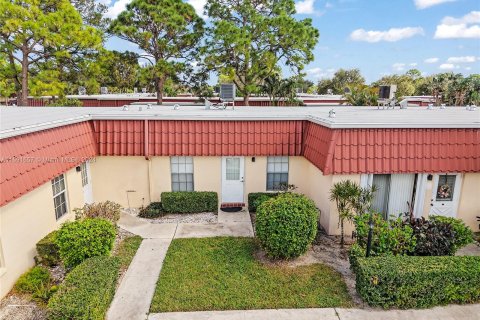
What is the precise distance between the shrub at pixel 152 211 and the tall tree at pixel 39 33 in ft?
58.2

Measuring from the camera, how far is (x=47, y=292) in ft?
21.5

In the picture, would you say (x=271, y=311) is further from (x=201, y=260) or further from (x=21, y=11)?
(x=21, y=11)

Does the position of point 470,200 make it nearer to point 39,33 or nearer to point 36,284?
point 36,284

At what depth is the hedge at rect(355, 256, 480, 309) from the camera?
20.5 feet

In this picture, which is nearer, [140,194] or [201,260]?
[201,260]

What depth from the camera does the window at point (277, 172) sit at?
11.5 metres

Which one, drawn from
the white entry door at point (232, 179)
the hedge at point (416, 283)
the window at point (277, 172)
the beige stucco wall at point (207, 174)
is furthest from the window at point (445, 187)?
the beige stucco wall at point (207, 174)

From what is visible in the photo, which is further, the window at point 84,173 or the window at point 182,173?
the window at point 182,173

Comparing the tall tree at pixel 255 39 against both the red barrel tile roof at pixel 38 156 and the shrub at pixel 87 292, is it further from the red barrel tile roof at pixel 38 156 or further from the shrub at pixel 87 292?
the shrub at pixel 87 292

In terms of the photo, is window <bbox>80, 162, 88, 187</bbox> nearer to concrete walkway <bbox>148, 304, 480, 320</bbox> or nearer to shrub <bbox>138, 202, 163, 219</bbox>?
shrub <bbox>138, 202, 163, 219</bbox>

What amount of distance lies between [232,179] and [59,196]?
219 inches

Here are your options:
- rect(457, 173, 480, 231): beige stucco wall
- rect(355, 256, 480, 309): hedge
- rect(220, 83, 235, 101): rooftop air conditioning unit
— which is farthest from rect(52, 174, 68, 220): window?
rect(457, 173, 480, 231): beige stucco wall

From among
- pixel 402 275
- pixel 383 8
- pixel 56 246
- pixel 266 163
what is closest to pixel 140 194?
pixel 56 246

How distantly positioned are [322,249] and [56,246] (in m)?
6.90
